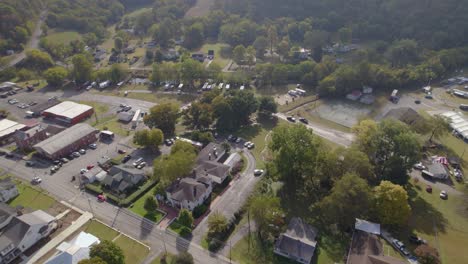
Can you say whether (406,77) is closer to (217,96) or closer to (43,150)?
(217,96)

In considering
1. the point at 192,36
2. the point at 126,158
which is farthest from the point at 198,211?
the point at 192,36

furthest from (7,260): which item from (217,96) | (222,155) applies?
(217,96)

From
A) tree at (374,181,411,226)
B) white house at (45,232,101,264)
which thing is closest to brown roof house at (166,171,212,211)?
white house at (45,232,101,264)

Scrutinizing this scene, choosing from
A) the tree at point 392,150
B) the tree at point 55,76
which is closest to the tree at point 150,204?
the tree at point 392,150

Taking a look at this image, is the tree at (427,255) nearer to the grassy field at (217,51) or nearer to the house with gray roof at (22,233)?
the house with gray roof at (22,233)

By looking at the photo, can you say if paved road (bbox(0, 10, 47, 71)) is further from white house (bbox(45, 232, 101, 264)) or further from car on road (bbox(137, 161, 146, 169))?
white house (bbox(45, 232, 101, 264))

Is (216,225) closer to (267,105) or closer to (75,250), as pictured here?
(75,250)
